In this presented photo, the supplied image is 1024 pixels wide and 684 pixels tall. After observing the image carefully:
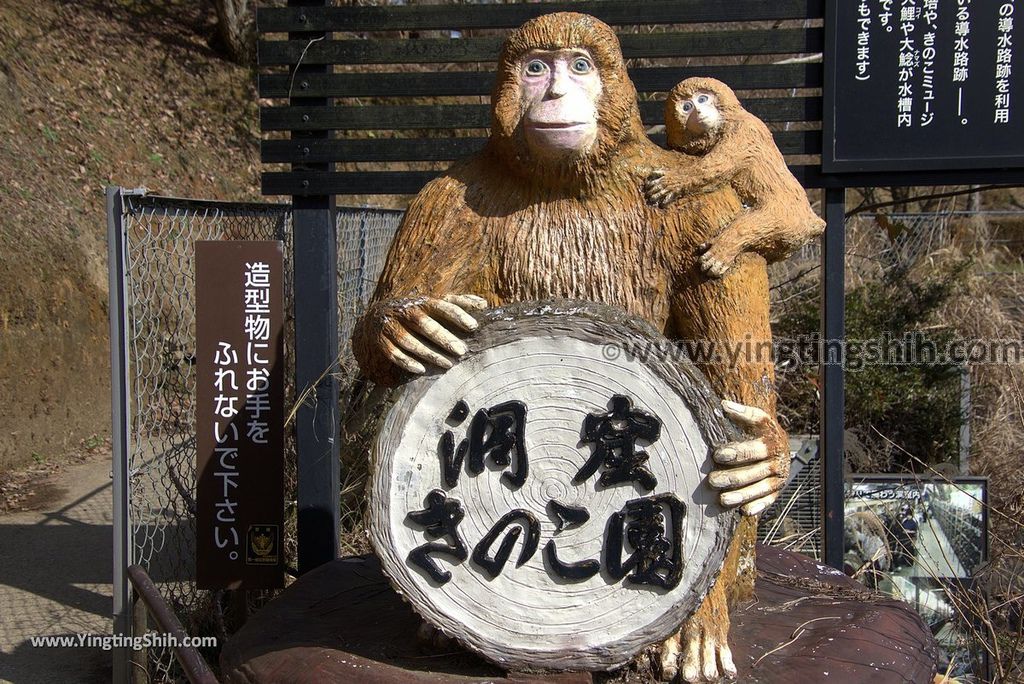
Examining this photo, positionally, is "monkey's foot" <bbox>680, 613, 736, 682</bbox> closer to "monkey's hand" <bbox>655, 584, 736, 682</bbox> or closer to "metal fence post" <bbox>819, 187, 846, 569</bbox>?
"monkey's hand" <bbox>655, 584, 736, 682</bbox>

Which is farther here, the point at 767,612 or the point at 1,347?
the point at 1,347

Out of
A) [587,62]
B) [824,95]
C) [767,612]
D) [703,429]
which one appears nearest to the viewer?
[703,429]

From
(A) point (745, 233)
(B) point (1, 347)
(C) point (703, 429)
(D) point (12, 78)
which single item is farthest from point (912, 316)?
(D) point (12, 78)

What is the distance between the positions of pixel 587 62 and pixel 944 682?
200 cm

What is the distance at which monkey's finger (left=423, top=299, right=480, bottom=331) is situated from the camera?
6.71ft

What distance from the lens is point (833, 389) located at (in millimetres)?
3393

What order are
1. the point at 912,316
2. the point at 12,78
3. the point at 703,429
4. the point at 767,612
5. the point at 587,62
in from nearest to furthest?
1. the point at 703,429
2. the point at 587,62
3. the point at 767,612
4. the point at 912,316
5. the point at 12,78

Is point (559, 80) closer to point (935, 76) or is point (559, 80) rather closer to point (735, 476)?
point (735, 476)

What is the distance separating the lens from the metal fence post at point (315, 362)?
11.4 feet

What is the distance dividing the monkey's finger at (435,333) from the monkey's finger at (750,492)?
0.66m

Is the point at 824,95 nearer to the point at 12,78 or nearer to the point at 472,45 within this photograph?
the point at 472,45

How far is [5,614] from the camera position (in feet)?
13.5

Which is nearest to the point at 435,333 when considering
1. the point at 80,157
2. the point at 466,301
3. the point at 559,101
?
the point at 466,301

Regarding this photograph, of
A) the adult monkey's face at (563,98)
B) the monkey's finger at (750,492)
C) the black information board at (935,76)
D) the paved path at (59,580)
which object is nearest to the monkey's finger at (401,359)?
the adult monkey's face at (563,98)
